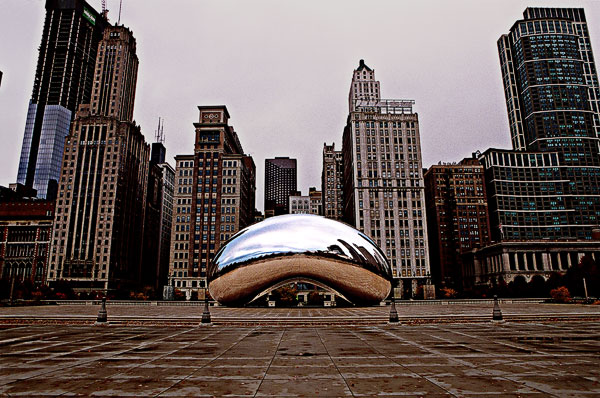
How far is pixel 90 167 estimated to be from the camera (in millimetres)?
128625

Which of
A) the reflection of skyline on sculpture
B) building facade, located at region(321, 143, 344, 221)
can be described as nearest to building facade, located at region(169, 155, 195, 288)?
building facade, located at region(321, 143, 344, 221)

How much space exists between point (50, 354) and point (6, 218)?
15466 cm

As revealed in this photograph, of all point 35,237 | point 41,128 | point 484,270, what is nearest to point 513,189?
point 484,270

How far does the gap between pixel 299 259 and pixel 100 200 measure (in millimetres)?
116107

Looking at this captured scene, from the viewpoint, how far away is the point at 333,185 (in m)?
184

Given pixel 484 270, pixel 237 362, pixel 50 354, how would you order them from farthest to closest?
1. pixel 484 270
2. pixel 50 354
3. pixel 237 362

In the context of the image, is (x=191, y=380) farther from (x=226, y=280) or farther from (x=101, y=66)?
(x=101, y=66)

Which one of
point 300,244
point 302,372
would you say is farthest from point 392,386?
point 300,244

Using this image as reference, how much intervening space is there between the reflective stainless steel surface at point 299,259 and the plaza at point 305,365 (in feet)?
47.8

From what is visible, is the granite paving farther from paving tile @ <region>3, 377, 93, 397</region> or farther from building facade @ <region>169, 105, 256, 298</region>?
building facade @ <region>169, 105, 256, 298</region>

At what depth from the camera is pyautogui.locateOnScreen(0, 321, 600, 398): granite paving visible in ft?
21.9

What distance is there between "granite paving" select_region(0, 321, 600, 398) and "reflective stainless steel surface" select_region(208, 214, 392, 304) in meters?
15.2

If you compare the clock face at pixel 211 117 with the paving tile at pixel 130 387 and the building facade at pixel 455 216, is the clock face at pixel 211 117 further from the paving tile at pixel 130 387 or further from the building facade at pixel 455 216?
the paving tile at pixel 130 387

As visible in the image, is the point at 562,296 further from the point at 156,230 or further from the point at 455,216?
the point at 156,230
